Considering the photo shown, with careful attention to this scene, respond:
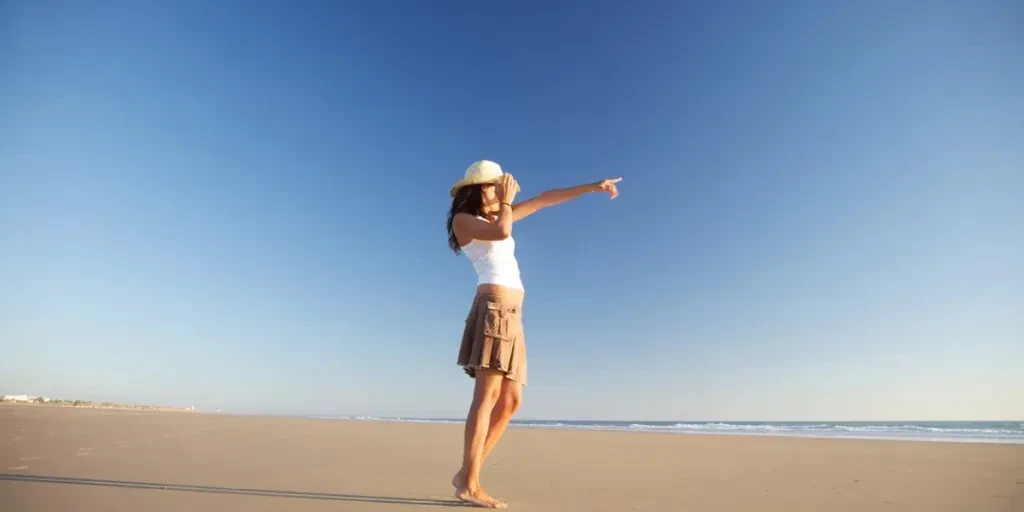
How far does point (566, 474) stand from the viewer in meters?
4.72

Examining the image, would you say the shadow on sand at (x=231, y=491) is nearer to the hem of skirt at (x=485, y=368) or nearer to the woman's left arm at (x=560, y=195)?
the hem of skirt at (x=485, y=368)

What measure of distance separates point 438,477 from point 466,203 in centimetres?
210

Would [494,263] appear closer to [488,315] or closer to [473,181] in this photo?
[488,315]

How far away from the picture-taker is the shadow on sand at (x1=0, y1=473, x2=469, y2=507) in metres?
3.30

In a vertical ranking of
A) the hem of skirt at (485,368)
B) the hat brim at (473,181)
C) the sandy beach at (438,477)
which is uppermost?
the hat brim at (473,181)

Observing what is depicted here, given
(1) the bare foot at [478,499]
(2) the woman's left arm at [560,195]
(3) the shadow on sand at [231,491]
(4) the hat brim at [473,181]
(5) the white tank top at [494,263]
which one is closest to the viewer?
(1) the bare foot at [478,499]

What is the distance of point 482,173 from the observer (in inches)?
146

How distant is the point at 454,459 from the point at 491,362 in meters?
2.93

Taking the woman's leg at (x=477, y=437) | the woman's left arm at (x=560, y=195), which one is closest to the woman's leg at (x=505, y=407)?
the woman's leg at (x=477, y=437)

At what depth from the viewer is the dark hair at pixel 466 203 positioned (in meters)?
3.72

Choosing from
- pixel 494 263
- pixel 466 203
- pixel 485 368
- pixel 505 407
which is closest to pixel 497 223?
pixel 494 263

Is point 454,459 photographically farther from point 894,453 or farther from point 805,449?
point 894,453

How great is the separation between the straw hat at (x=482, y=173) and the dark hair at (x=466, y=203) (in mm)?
49

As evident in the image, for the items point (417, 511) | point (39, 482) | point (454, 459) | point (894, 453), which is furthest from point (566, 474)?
point (894, 453)
